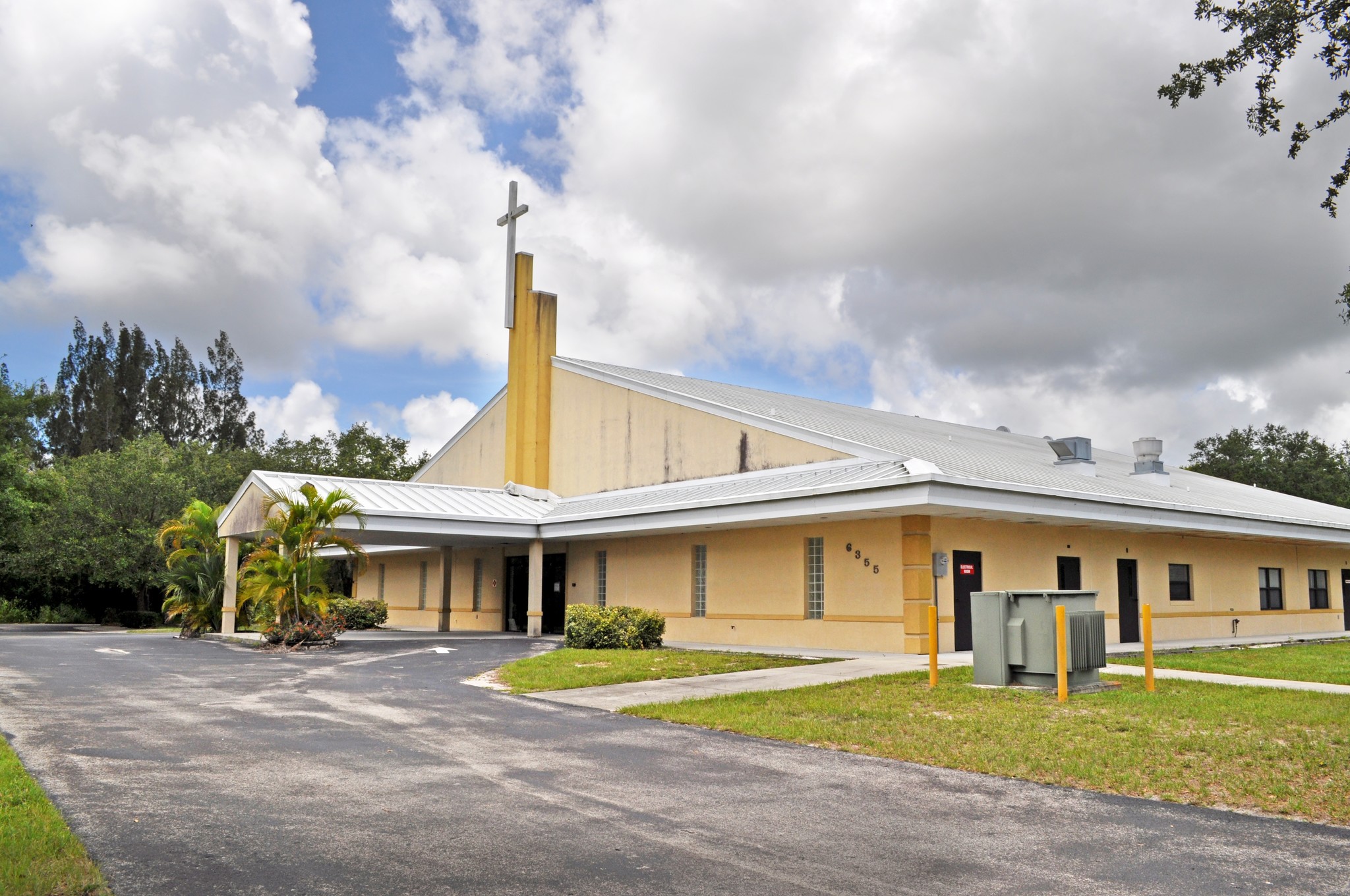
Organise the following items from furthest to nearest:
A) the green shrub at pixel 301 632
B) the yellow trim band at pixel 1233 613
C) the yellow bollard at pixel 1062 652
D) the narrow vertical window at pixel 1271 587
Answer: the narrow vertical window at pixel 1271 587 < the yellow trim band at pixel 1233 613 < the green shrub at pixel 301 632 < the yellow bollard at pixel 1062 652

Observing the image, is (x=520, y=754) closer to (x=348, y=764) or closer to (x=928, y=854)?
(x=348, y=764)

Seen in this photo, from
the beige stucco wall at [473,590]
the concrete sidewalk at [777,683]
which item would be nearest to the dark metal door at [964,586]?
the concrete sidewalk at [777,683]

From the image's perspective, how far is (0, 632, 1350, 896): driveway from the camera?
558cm

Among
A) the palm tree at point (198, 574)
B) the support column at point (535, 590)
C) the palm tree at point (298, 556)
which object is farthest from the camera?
the palm tree at point (198, 574)

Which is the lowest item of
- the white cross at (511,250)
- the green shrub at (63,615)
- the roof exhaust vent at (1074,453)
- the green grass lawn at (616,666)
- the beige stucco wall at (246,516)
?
the green shrub at (63,615)

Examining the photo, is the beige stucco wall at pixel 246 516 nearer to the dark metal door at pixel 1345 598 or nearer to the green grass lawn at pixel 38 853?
the green grass lawn at pixel 38 853

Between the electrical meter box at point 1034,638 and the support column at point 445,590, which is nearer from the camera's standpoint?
the electrical meter box at point 1034,638

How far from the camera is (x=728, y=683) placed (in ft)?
48.6

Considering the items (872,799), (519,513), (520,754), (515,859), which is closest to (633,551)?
(519,513)

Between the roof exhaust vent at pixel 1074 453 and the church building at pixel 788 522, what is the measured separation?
0.07 meters

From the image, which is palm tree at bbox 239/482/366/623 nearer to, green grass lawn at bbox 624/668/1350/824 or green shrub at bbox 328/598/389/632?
green shrub at bbox 328/598/389/632

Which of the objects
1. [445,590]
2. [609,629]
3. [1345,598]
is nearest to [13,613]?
[445,590]

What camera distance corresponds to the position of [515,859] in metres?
5.83

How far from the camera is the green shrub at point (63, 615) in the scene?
45.8 meters
